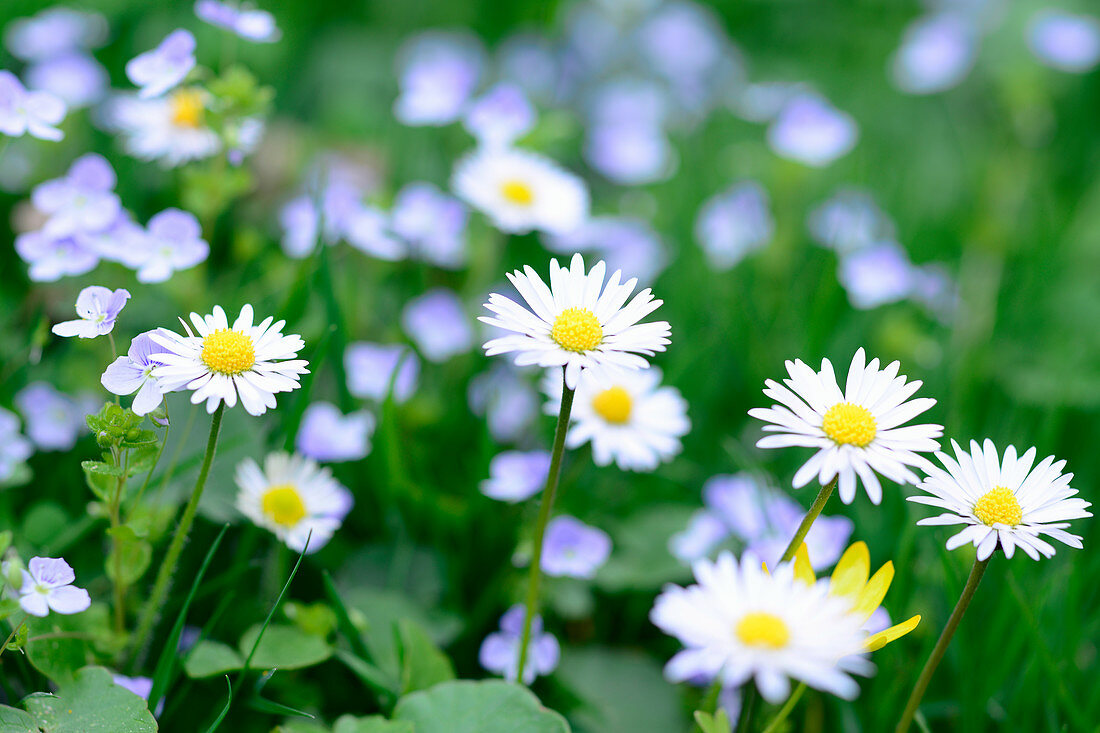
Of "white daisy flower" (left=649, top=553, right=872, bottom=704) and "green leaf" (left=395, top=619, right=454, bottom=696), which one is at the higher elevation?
"white daisy flower" (left=649, top=553, right=872, bottom=704)

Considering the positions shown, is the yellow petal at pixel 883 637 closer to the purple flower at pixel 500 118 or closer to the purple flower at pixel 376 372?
the purple flower at pixel 376 372

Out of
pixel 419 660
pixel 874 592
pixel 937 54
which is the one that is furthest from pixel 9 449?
pixel 937 54

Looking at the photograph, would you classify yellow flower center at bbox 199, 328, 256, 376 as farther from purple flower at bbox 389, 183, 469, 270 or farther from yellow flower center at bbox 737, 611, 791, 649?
purple flower at bbox 389, 183, 469, 270

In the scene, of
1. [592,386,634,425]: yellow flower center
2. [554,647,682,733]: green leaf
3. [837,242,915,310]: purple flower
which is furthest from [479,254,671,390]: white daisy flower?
[837,242,915,310]: purple flower

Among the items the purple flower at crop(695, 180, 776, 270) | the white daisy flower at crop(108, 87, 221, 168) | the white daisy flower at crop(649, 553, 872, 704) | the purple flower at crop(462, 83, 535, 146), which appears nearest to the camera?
the white daisy flower at crop(649, 553, 872, 704)

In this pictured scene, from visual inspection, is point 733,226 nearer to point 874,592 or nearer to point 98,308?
point 874,592

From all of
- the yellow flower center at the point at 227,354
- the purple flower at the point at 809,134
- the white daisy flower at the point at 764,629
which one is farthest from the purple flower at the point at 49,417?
the purple flower at the point at 809,134

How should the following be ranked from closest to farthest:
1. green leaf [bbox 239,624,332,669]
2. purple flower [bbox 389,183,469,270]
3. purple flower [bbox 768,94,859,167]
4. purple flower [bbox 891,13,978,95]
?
green leaf [bbox 239,624,332,669], purple flower [bbox 389,183,469,270], purple flower [bbox 768,94,859,167], purple flower [bbox 891,13,978,95]
